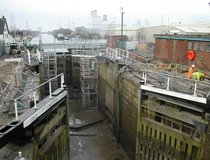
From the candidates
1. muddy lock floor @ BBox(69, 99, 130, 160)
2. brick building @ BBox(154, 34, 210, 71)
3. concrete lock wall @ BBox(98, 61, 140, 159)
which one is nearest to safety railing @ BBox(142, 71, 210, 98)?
concrete lock wall @ BBox(98, 61, 140, 159)

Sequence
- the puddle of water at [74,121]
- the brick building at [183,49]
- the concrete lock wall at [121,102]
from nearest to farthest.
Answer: the concrete lock wall at [121,102] < the brick building at [183,49] < the puddle of water at [74,121]

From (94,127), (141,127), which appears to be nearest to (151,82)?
(141,127)

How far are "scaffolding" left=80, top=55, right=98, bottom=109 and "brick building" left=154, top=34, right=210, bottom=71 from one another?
6.33 metres

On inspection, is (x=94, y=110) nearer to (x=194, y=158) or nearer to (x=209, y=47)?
(x=209, y=47)

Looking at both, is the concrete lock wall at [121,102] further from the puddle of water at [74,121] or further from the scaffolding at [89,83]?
the puddle of water at [74,121]

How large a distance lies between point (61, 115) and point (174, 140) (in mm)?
5024

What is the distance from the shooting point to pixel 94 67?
20.6m

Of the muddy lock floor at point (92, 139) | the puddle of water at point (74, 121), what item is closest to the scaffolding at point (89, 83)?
the muddy lock floor at point (92, 139)

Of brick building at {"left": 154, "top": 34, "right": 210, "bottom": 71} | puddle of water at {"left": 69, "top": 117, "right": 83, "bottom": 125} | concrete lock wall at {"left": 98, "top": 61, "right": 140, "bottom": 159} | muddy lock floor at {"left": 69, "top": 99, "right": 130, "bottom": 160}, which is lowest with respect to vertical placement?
muddy lock floor at {"left": 69, "top": 99, "right": 130, "bottom": 160}

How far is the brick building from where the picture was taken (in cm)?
1461

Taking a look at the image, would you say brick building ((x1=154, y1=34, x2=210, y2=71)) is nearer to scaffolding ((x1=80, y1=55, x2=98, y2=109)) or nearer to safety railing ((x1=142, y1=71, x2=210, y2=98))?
safety railing ((x1=142, y1=71, x2=210, y2=98))

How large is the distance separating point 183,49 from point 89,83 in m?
9.01

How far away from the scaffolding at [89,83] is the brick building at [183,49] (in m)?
6.33

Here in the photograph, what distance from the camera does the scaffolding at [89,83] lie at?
1970cm
